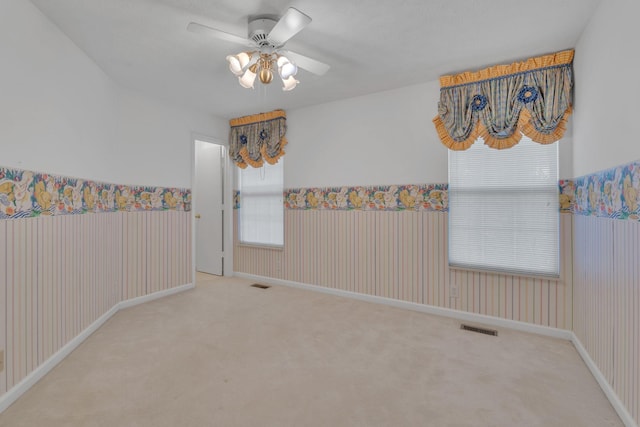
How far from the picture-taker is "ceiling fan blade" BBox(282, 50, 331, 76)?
7.10ft

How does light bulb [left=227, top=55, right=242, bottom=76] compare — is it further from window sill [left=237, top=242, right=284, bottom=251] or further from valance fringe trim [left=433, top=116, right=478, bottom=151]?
window sill [left=237, top=242, right=284, bottom=251]

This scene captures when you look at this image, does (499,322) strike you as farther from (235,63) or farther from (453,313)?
(235,63)

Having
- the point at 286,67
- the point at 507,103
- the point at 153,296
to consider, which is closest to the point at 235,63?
the point at 286,67

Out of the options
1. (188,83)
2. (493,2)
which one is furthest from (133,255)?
(493,2)

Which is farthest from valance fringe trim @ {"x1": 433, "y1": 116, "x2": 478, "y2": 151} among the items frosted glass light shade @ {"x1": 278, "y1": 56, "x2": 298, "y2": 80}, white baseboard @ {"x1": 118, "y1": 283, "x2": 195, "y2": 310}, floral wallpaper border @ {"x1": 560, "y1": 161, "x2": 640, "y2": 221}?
white baseboard @ {"x1": 118, "y1": 283, "x2": 195, "y2": 310}

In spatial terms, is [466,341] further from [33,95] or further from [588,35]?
[33,95]

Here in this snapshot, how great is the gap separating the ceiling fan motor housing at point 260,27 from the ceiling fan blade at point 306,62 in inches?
7.3

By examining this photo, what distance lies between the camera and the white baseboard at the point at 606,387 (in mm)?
1487

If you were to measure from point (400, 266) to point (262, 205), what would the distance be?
2126 mm

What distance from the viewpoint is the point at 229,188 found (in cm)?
450

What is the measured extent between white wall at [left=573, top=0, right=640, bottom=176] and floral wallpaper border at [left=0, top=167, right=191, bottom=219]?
3260 millimetres

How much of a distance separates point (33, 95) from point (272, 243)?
2.83m

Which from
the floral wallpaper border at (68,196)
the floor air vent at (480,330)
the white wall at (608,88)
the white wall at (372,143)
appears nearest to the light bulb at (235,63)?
the floral wallpaper border at (68,196)

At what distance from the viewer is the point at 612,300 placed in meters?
1.70
